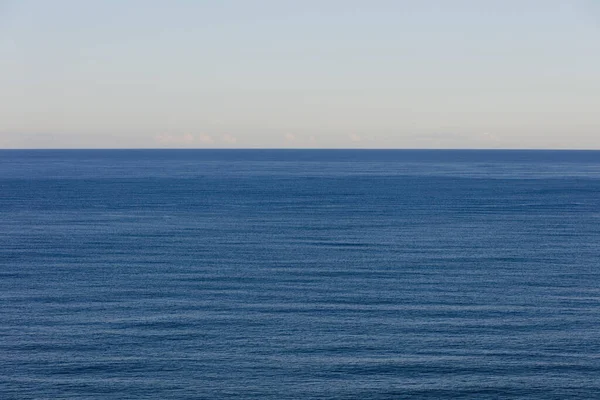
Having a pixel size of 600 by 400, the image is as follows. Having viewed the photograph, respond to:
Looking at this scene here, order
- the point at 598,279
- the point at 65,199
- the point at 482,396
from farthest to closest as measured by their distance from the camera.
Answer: the point at 65,199
the point at 598,279
the point at 482,396

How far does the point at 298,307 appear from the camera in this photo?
7494 cm

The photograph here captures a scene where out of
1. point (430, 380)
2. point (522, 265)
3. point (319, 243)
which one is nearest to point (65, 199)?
point (319, 243)

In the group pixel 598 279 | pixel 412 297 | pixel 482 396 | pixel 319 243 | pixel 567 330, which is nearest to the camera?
pixel 482 396

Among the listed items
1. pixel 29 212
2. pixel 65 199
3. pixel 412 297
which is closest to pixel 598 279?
pixel 412 297

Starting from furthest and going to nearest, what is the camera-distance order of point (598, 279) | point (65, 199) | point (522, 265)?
1. point (65, 199)
2. point (522, 265)
3. point (598, 279)

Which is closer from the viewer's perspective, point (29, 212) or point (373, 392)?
point (373, 392)

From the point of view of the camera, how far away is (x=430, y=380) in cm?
5762

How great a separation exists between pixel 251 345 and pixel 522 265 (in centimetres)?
4020

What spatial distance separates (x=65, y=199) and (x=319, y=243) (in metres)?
72.7

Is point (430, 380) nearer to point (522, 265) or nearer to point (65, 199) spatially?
point (522, 265)

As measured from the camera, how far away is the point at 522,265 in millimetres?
94562

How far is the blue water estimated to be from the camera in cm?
5791

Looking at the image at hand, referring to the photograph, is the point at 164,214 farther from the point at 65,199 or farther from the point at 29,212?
the point at 65,199

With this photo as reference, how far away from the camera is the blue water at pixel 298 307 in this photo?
5791 cm
